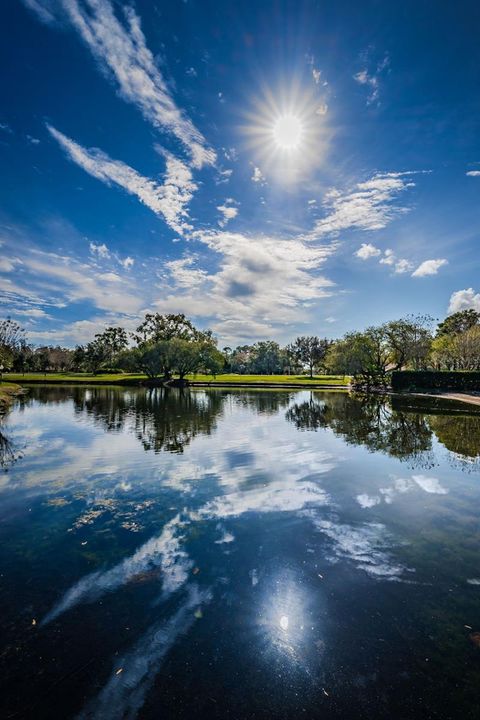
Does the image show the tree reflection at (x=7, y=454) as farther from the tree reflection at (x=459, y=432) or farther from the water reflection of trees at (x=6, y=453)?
the tree reflection at (x=459, y=432)

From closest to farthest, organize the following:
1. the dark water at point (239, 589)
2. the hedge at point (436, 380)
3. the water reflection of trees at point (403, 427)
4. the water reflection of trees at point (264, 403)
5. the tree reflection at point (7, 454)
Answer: the dark water at point (239, 589), the tree reflection at point (7, 454), the water reflection of trees at point (403, 427), the water reflection of trees at point (264, 403), the hedge at point (436, 380)

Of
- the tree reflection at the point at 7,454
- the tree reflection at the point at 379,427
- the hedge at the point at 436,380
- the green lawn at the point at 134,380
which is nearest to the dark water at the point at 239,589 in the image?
the tree reflection at the point at 7,454

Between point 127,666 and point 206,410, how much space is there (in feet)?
78.9

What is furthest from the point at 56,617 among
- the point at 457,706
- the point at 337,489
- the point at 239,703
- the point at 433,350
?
the point at 433,350

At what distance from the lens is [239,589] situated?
5281 mm

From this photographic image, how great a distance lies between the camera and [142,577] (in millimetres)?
5582

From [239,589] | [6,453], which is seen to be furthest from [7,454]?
[239,589]

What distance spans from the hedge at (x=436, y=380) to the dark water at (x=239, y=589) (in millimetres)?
35627

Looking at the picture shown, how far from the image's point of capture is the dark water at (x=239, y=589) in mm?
3594

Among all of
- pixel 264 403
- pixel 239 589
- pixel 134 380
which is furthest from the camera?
pixel 134 380

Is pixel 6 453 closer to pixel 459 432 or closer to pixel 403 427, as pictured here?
pixel 403 427

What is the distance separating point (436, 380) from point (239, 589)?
1802 inches

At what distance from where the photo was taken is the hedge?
4278 centimetres

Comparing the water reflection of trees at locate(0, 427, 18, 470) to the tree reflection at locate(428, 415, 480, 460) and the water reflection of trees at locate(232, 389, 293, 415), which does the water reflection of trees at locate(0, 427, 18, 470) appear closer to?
the water reflection of trees at locate(232, 389, 293, 415)
